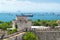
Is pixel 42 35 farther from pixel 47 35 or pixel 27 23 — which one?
pixel 27 23

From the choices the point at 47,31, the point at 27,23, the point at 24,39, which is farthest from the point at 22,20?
the point at 24,39

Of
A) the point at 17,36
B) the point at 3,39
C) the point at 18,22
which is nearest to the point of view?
the point at 3,39

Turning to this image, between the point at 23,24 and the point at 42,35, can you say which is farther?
the point at 23,24

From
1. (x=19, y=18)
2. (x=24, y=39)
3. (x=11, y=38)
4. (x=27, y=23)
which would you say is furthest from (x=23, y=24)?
(x=11, y=38)

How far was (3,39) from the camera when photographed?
1533 cm

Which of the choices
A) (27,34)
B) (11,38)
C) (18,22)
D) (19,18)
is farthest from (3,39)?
(19,18)

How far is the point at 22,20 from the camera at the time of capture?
25734 mm

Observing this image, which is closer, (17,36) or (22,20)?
(17,36)

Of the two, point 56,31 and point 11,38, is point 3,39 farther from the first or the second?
point 56,31

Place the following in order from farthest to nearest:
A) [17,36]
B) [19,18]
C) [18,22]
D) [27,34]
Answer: [19,18]
[18,22]
[27,34]
[17,36]

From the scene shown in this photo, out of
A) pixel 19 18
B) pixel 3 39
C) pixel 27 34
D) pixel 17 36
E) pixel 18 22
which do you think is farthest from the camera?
pixel 19 18

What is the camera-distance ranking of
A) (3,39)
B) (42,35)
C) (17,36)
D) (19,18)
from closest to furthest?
(3,39), (17,36), (42,35), (19,18)

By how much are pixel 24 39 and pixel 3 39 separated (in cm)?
327

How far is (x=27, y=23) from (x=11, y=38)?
9.21m
